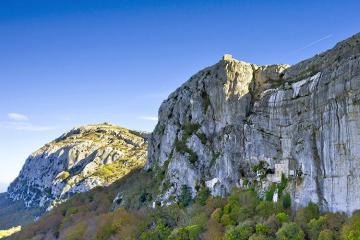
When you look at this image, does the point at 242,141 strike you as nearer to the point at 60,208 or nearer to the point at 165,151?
the point at 165,151

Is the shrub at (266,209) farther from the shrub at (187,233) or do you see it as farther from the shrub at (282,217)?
the shrub at (187,233)

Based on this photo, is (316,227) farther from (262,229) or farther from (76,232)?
(76,232)

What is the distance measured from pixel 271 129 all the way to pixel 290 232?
27.6 m

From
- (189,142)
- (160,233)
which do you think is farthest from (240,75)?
(160,233)

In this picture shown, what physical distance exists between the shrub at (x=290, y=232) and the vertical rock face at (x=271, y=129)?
753cm

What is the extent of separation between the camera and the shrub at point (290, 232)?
2613 inches

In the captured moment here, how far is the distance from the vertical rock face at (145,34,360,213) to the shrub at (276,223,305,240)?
753cm

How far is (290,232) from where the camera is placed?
67.3 metres

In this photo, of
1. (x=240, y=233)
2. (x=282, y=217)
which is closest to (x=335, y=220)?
(x=282, y=217)

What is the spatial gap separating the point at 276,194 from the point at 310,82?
23.1 metres

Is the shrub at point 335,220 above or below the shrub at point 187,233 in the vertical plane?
above

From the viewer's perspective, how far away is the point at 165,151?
132125 mm

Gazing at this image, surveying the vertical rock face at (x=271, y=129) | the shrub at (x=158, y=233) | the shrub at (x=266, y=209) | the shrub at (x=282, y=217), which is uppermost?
the vertical rock face at (x=271, y=129)

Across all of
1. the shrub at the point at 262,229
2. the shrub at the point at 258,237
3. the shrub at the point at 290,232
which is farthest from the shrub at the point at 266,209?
the shrub at the point at 290,232
